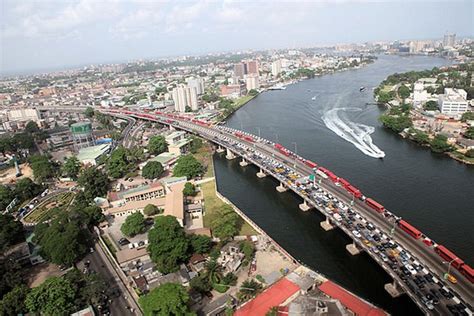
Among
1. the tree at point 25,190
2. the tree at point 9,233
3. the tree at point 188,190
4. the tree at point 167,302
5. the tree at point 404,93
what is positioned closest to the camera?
the tree at point 167,302

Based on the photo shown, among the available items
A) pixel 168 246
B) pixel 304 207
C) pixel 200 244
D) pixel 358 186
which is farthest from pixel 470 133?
pixel 168 246

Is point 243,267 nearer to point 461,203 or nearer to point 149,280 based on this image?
point 149,280

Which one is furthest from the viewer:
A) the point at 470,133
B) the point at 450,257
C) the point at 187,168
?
the point at 470,133

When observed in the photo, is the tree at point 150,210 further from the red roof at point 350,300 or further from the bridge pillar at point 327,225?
the red roof at point 350,300

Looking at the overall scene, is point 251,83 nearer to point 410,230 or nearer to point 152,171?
point 152,171

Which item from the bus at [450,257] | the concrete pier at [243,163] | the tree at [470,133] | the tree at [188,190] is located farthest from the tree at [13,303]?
the tree at [470,133]

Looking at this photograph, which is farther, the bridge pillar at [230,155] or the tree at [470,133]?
the bridge pillar at [230,155]
